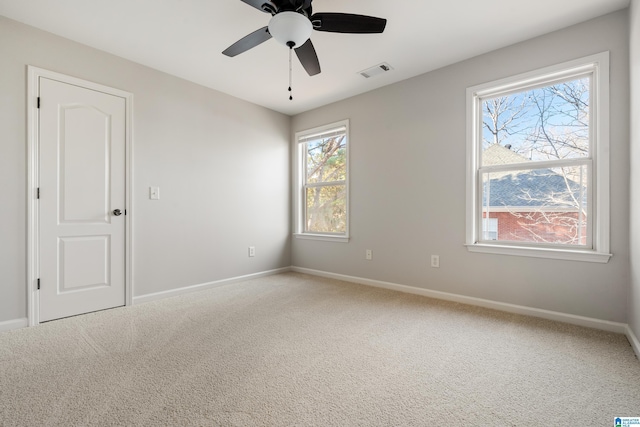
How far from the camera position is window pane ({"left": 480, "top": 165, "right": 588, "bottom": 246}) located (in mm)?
2502

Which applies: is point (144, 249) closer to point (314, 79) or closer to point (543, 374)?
point (314, 79)

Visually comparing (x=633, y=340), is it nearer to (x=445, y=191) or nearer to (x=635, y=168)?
(x=635, y=168)

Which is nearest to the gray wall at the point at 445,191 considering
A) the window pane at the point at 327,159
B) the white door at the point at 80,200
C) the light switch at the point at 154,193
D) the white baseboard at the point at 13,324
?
the window pane at the point at 327,159

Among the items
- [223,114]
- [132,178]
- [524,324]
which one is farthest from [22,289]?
[524,324]

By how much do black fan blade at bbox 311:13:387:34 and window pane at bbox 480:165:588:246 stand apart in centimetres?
186

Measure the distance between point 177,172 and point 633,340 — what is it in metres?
4.20

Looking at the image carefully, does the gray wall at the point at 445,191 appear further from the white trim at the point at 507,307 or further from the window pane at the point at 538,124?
the window pane at the point at 538,124

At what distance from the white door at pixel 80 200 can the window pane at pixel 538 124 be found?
12.0 feet

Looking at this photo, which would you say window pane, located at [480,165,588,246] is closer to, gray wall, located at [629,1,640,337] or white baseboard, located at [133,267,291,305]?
gray wall, located at [629,1,640,337]

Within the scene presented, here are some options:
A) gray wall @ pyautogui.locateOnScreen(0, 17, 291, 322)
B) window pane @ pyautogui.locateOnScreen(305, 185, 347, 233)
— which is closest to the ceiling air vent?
window pane @ pyautogui.locateOnScreen(305, 185, 347, 233)

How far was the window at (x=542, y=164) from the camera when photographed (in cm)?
239

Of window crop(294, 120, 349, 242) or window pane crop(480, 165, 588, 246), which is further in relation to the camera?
window crop(294, 120, 349, 242)

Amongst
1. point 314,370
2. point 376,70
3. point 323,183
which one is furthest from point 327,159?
point 314,370

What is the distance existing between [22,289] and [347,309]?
9.00 feet
